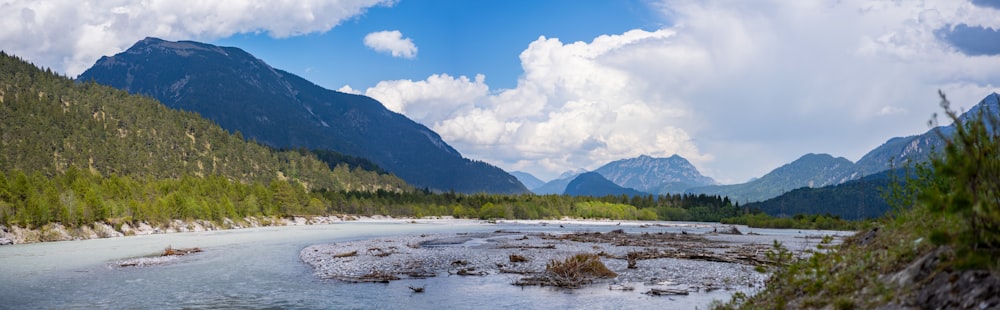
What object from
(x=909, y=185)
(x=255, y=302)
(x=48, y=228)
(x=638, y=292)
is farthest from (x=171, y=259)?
(x=909, y=185)

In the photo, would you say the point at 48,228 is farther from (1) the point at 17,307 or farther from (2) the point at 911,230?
(2) the point at 911,230

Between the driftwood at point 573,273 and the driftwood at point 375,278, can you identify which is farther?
A: the driftwood at point 375,278

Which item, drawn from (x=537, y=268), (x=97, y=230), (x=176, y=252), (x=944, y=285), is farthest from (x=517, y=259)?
(x=97, y=230)

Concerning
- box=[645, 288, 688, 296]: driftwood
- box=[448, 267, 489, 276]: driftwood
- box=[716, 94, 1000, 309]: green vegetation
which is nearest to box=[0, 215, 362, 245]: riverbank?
box=[448, 267, 489, 276]: driftwood

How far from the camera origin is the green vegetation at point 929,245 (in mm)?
12125

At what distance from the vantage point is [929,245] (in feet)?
48.5

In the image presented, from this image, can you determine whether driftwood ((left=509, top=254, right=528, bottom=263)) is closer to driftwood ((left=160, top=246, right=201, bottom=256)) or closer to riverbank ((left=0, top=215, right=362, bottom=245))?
driftwood ((left=160, top=246, right=201, bottom=256))

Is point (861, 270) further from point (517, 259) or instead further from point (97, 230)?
point (97, 230)

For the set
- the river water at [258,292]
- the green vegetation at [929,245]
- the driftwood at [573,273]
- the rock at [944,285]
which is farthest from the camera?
the driftwood at [573,273]

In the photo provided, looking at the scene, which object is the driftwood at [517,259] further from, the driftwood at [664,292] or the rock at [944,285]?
the rock at [944,285]

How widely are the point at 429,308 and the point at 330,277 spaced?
52.5 feet

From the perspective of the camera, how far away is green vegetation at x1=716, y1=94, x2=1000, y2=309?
12.1m

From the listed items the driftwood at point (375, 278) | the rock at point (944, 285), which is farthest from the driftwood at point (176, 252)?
the rock at point (944, 285)

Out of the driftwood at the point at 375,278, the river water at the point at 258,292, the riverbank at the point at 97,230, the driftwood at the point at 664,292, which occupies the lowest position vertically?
the river water at the point at 258,292
